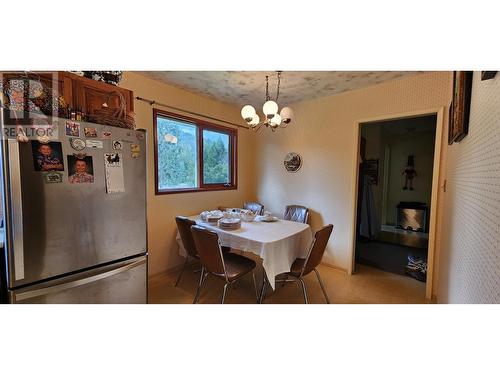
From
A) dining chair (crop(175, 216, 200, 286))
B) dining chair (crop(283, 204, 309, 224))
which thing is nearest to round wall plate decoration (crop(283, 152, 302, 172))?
dining chair (crop(283, 204, 309, 224))

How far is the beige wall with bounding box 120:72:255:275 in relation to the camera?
2221mm

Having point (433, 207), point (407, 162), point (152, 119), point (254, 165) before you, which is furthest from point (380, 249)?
point (152, 119)

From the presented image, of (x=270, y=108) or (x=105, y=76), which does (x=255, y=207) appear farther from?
(x=105, y=76)

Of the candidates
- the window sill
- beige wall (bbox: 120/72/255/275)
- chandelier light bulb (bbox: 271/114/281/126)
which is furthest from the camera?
the window sill

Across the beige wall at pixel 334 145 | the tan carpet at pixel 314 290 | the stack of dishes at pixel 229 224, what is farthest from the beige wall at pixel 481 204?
the stack of dishes at pixel 229 224

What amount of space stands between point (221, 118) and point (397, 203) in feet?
14.4

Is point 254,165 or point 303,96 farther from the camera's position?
point 254,165

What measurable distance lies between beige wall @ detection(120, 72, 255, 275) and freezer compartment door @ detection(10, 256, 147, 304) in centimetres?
102

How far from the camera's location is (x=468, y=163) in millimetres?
1027

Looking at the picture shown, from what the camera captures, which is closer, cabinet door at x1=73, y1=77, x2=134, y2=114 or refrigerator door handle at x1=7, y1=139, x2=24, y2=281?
refrigerator door handle at x1=7, y1=139, x2=24, y2=281

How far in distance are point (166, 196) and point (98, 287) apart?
1406 millimetres

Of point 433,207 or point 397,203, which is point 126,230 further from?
point 397,203

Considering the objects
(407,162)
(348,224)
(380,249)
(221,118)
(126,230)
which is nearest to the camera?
(126,230)

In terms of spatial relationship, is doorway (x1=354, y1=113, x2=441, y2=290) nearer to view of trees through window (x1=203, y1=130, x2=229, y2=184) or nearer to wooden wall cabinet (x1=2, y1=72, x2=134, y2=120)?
view of trees through window (x1=203, y1=130, x2=229, y2=184)
